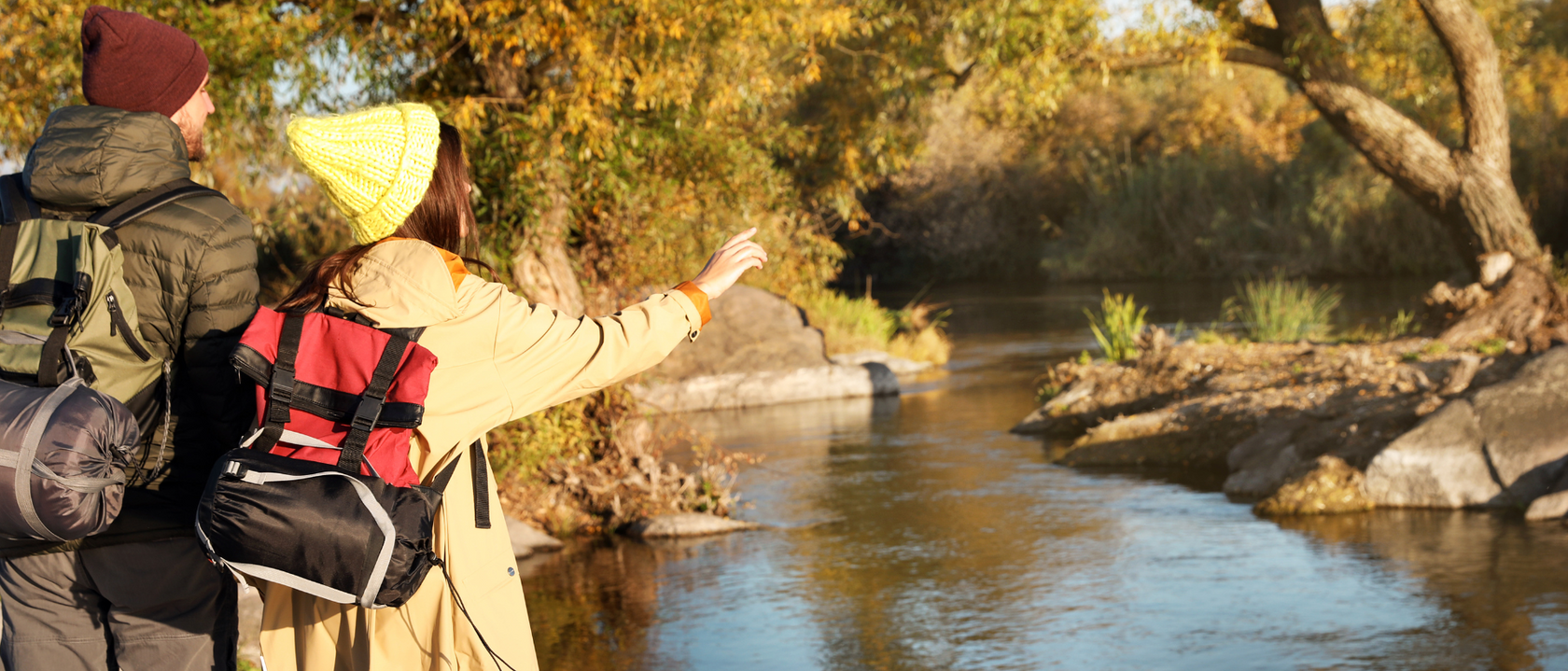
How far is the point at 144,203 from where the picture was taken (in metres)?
2.54

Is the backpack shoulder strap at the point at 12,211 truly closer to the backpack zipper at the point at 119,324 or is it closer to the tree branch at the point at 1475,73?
the backpack zipper at the point at 119,324

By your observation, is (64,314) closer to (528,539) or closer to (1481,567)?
(528,539)

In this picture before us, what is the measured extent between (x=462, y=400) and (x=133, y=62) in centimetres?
105

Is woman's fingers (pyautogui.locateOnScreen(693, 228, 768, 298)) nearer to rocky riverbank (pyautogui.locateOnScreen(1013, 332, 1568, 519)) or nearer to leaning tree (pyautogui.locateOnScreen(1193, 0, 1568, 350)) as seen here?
rocky riverbank (pyautogui.locateOnScreen(1013, 332, 1568, 519))

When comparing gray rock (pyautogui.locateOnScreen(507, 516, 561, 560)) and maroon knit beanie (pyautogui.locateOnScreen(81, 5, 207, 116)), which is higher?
maroon knit beanie (pyautogui.locateOnScreen(81, 5, 207, 116))

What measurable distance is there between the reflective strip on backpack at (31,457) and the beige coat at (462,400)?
41cm

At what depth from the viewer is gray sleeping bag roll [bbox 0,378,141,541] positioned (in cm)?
220

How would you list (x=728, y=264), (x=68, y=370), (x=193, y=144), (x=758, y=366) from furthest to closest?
(x=758, y=366), (x=193, y=144), (x=728, y=264), (x=68, y=370)

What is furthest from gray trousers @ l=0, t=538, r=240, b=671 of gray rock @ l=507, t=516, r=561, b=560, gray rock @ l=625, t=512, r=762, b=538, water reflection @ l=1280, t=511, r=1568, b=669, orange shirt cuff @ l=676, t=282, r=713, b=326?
gray rock @ l=625, t=512, r=762, b=538

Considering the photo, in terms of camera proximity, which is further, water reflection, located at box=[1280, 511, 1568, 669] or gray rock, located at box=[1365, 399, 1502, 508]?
gray rock, located at box=[1365, 399, 1502, 508]

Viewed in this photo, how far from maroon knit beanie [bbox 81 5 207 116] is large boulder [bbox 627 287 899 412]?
11.3 m

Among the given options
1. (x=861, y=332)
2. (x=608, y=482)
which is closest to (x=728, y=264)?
(x=608, y=482)

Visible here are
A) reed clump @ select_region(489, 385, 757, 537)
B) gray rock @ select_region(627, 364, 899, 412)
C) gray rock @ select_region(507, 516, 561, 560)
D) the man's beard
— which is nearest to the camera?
the man's beard

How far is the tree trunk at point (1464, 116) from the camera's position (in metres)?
13.2
